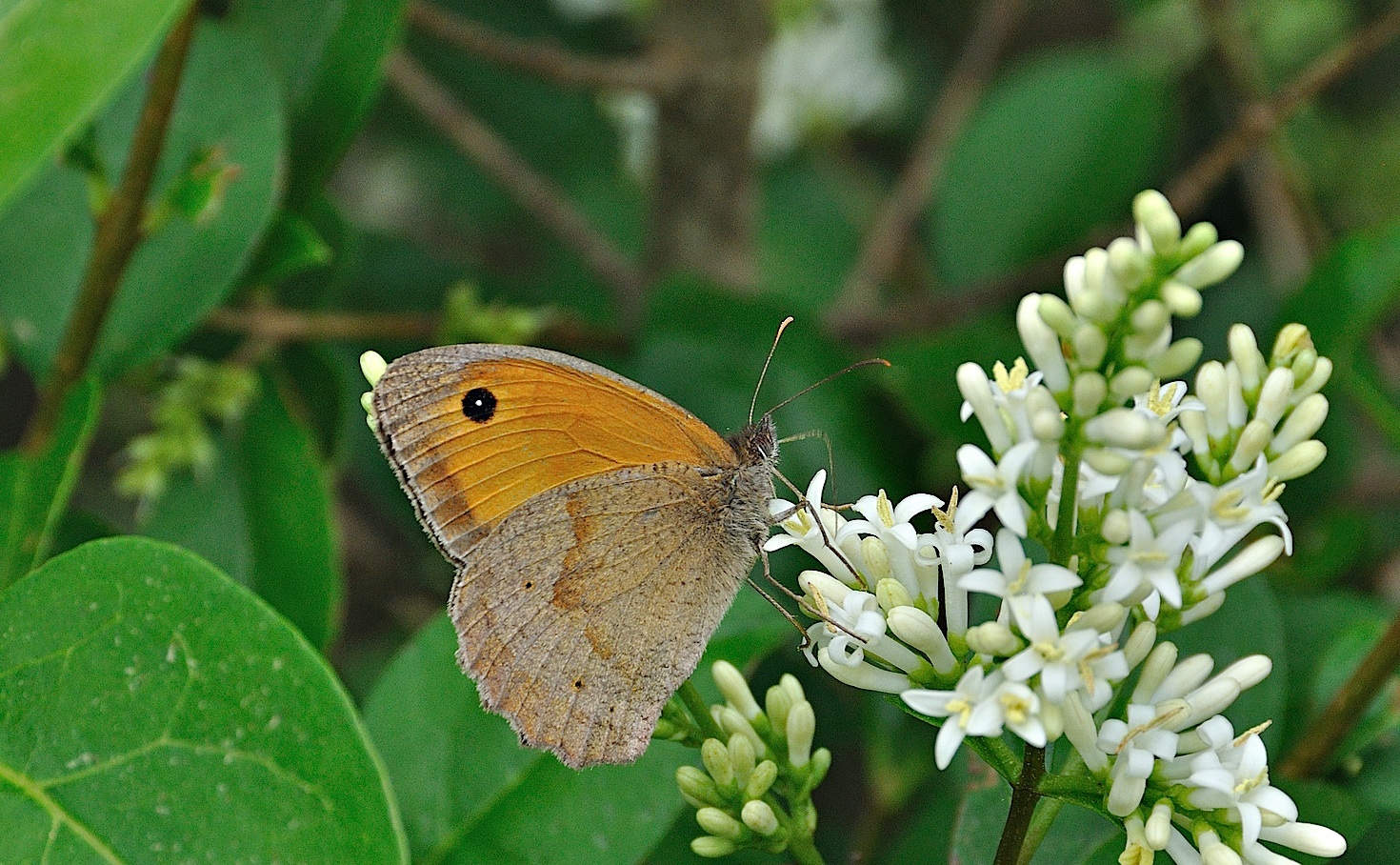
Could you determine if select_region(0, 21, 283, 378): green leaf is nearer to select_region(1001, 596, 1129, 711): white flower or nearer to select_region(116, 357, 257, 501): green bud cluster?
select_region(116, 357, 257, 501): green bud cluster

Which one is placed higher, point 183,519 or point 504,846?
point 504,846

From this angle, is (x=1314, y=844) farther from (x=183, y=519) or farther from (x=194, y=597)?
(x=183, y=519)

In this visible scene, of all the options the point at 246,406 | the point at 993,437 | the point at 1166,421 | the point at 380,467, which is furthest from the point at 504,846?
the point at 380,467

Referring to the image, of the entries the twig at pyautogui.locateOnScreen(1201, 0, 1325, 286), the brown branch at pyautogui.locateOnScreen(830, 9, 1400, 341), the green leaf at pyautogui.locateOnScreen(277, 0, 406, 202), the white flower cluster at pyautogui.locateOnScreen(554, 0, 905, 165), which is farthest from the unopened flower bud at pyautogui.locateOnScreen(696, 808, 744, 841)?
the white flower cluster at pyautogui.locateOnScreen(554, 0, 905, 165)

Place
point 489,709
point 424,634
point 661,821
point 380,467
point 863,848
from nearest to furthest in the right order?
point 489,709
point 661,821
point 424,634
point 863,848
point 380,467

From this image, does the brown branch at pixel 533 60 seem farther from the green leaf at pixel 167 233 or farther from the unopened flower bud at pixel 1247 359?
the unopened flower bud at pixel 1247 359
